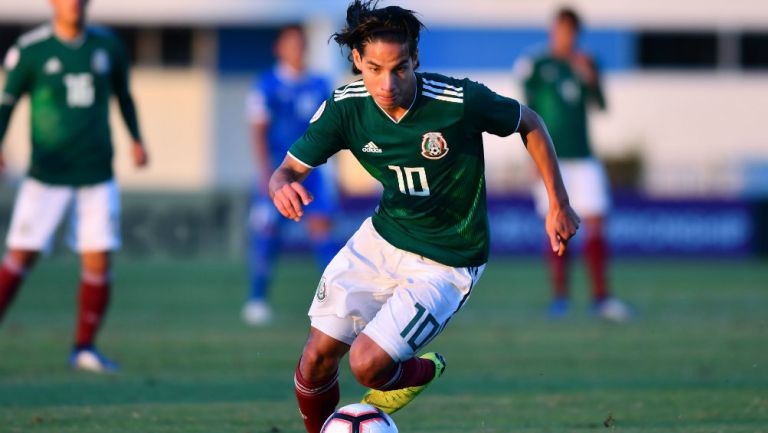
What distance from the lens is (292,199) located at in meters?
5.74

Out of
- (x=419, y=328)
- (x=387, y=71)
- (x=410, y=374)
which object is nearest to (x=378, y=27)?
(x=387, y=71)

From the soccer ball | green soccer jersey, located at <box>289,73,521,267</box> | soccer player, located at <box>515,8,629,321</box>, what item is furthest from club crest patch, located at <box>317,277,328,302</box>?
soccer player, located at <box>515,8,629,321</box>

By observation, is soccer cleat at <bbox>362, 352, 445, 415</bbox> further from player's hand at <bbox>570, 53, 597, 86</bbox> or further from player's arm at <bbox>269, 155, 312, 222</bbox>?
player's hand at <bbox>570, 53, 597, 86</bbox>

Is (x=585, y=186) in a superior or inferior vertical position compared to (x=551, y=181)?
inferior

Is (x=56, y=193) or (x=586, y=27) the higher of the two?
(x=56, y=193)

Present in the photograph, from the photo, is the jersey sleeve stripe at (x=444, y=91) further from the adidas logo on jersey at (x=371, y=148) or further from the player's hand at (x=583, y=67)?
the player's hand at (x=583, y=67)

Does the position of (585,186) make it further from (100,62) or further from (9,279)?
(9,279)

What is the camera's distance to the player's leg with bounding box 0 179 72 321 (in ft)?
29.8

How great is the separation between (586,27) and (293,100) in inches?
735

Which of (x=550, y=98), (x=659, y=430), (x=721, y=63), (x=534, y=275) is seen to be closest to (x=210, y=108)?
(x=721, y=63)

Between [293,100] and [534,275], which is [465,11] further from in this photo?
[293,100]

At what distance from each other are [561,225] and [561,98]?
7.06 meters

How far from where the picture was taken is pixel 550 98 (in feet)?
42.2

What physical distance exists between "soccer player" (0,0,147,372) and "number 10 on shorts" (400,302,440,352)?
3.65m
